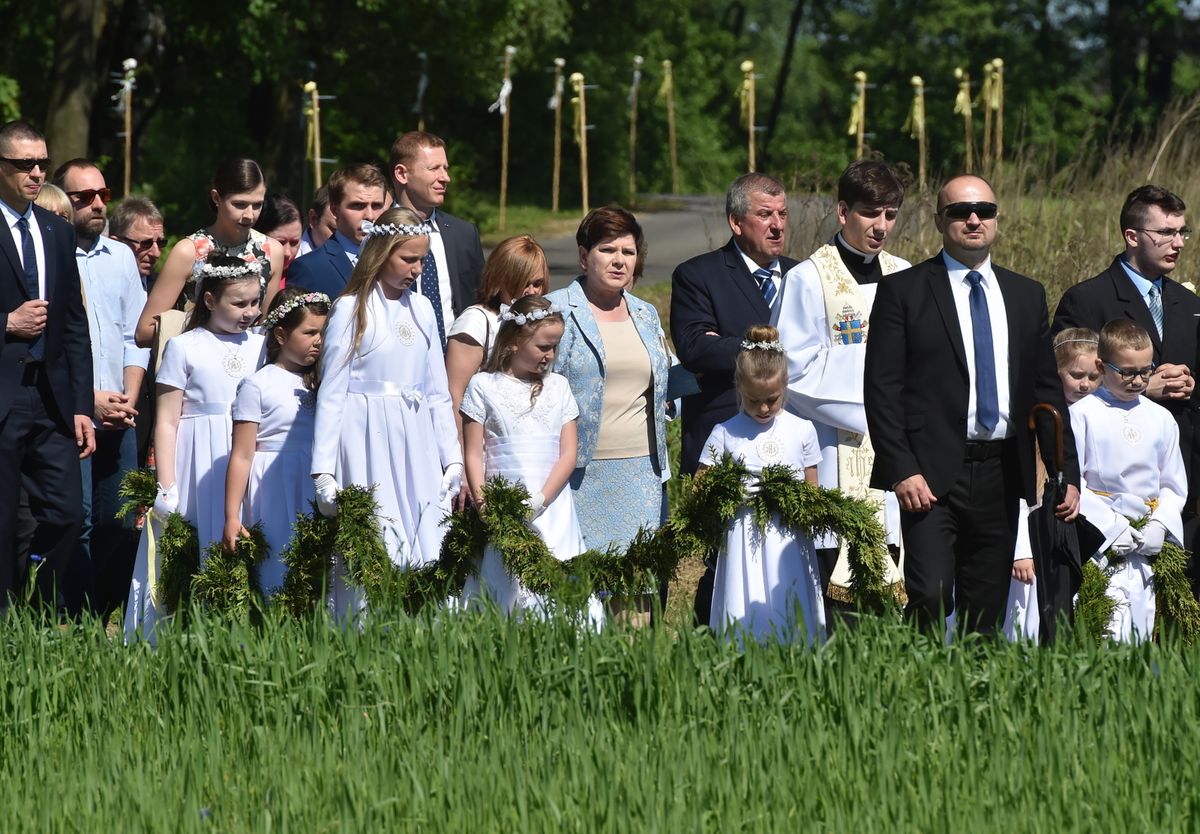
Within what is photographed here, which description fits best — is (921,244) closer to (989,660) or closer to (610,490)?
(610,490)

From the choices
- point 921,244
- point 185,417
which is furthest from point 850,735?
point 921,244

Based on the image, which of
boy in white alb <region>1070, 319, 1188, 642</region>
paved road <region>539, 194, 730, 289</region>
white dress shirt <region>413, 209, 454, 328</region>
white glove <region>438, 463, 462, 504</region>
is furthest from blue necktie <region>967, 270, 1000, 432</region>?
paved road <region>539, 194, 730, 289</region>

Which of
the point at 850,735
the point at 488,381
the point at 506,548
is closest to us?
the point at 850,735

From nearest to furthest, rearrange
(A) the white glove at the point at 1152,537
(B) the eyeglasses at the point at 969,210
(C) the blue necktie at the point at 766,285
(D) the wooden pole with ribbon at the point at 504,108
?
(B) the eyeglasses at the point at 969,210 → (A) the white glove at the point at 1152,537 → (C) the blue necktie at the point at 766,285 → (D) the wooden pole with ribbon at the point at 504,108

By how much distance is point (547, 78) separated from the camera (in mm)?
46188

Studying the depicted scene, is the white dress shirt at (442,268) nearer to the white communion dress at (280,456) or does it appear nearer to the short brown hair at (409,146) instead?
the short brown hair at (409,146)

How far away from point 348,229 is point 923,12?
1918 inches

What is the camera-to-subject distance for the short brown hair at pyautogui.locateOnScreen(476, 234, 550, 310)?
6996 mm

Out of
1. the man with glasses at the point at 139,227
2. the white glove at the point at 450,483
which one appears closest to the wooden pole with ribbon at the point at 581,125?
the man with glasses at the point at 139,227

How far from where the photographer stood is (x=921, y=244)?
1227 cm

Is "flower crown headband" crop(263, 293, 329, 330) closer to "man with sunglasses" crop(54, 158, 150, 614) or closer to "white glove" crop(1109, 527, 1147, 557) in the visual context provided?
"man with sunglasses" crop(54, 158, 150, 614)

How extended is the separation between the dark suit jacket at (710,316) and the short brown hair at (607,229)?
11.7 inches

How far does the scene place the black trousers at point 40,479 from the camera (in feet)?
23.2

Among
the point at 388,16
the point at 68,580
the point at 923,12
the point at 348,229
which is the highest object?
the point at 923,12
